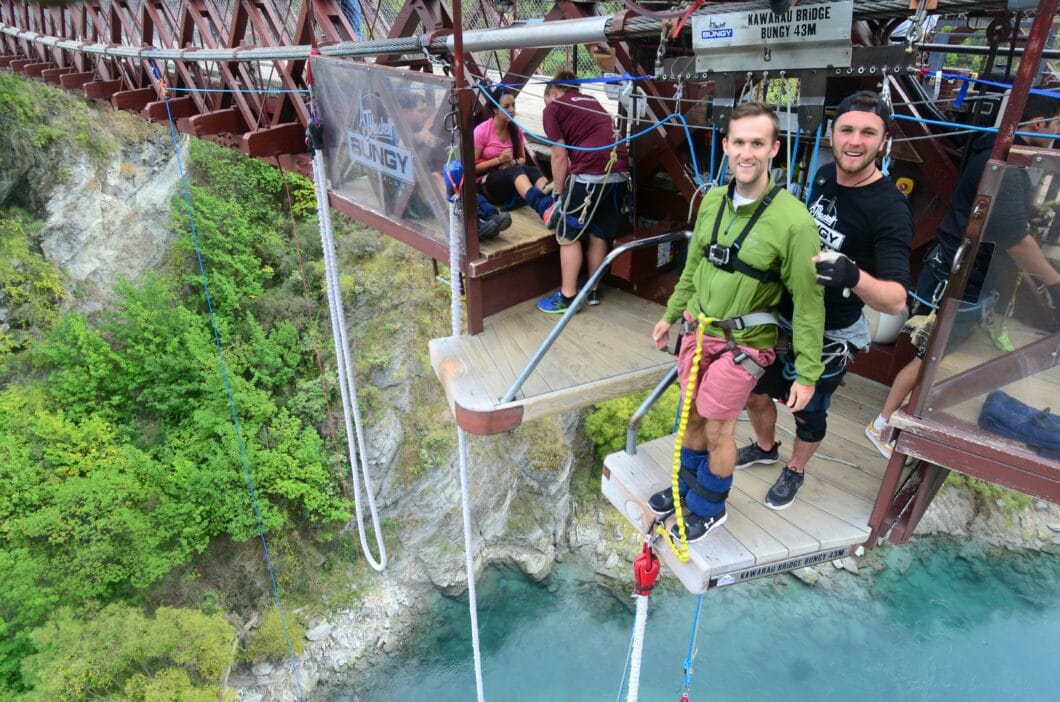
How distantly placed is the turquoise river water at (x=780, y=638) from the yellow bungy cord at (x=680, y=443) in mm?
10809

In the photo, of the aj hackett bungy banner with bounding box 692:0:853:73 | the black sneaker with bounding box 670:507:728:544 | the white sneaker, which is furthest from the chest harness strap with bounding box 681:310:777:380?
the white sneaker

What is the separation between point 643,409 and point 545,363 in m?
0.85

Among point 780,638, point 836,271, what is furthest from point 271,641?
point 836,271

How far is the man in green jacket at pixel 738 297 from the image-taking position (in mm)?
2473

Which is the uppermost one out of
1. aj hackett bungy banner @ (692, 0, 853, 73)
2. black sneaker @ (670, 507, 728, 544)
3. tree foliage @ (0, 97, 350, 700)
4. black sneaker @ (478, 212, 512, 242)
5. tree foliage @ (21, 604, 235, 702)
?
aj hackett bungy banner @ (692, 0, 853, 73)

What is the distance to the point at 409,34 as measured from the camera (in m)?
4.61

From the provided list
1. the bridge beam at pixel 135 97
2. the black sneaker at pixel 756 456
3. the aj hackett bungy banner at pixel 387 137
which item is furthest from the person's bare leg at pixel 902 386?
the bridge beam at pixel 135 97

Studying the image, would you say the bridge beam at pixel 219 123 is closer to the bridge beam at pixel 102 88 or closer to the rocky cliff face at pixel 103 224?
the bridge beam at pixel 102 88

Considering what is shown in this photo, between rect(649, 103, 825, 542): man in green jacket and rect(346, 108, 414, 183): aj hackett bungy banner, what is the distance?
86.0 inches

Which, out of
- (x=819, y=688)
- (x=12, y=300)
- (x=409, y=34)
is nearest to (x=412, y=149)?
(x=409, y=34)

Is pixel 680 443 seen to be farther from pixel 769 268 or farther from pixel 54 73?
pixel 54 73

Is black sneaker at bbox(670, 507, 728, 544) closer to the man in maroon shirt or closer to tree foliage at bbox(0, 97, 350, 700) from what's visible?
the man in maroon shirt

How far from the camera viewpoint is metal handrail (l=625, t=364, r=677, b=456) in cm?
337

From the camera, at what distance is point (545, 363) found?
4.02 metres
